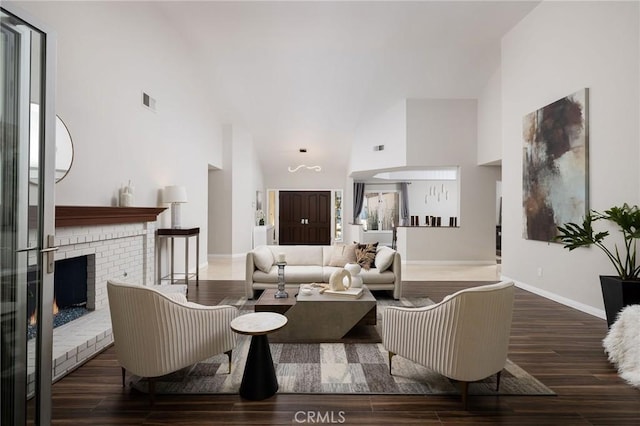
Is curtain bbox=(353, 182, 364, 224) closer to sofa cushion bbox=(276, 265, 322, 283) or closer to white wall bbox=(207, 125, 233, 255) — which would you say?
white wall bbox=(207, 125, 233, 255)

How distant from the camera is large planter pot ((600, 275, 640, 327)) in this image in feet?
10.5

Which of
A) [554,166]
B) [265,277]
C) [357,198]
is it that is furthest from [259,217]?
[554,166]

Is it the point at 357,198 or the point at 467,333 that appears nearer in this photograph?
the point at 467,333

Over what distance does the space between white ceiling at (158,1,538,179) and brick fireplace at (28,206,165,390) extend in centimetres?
313

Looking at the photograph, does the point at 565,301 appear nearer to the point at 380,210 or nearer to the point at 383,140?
the point at 383,140

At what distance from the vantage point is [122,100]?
173 inches

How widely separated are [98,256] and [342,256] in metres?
3.00

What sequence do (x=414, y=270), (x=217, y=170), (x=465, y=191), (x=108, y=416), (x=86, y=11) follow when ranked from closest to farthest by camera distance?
1. (x=108, y=416)
2. (x=86, y=11)
3. (x=414, y=270)
4. (x=465, y=191)
5. (x=217, y=170)

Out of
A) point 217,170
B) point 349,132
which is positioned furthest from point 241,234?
point 349,132

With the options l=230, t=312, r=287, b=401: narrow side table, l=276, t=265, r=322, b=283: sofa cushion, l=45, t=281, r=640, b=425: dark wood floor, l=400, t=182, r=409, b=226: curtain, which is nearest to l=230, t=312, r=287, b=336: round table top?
l=230, t=312, r=287, b=401: narrow side table

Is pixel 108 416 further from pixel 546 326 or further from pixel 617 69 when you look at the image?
pixel 617 69

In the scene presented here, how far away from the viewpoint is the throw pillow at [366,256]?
494cm

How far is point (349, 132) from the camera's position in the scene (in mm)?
9344

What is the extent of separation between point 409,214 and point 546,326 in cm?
799
